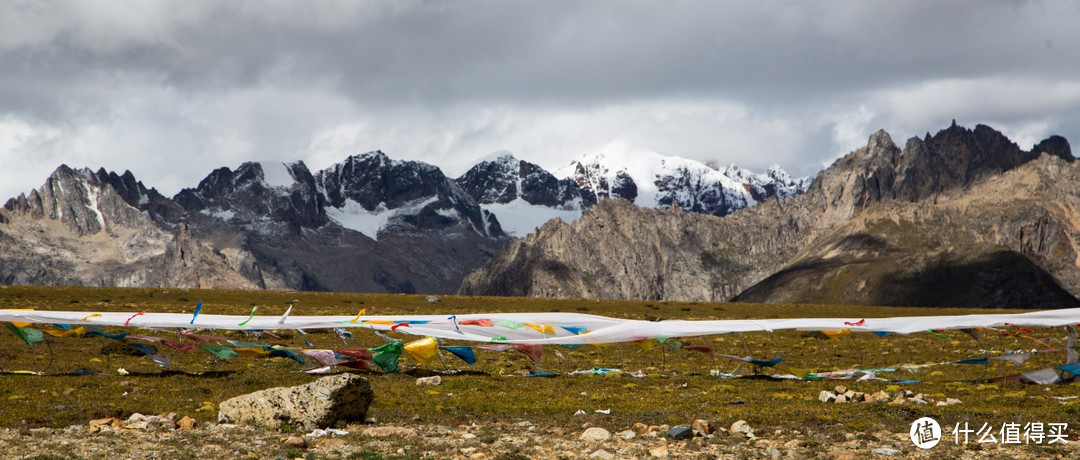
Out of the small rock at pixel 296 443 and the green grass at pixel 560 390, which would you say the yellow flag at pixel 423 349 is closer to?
the green grass at pixel 560 390

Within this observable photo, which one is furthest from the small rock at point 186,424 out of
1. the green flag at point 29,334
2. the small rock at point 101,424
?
the green flag at point 29,334

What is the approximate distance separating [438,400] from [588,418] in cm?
512

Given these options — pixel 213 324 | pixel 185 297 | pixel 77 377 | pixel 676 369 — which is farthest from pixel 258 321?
pixel 185 297

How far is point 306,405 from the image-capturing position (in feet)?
59.9

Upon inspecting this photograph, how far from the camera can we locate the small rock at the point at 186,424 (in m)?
18.0

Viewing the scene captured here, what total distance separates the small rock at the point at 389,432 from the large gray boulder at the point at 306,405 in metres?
0.91

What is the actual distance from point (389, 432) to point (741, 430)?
7331 millimetres

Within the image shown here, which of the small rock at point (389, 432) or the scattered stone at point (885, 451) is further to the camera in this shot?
the small rock at point (389, 432)

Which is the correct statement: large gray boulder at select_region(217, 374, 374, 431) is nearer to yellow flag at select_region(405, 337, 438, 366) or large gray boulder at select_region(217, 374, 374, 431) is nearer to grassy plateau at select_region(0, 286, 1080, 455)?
grassy plateau at select_region(0, 286, 1080, 455)

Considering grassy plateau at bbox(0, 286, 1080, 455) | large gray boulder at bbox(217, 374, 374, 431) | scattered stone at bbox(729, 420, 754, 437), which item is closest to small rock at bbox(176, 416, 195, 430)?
large gray boulder at bbox(217, 374, 374, 431)

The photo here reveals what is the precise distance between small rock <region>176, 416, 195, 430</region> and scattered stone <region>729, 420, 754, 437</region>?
37.5 ft

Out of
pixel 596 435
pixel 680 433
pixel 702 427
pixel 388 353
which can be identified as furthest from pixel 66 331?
pixel 702 427

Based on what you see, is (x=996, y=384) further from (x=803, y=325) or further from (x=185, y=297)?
(x=185, y=297)

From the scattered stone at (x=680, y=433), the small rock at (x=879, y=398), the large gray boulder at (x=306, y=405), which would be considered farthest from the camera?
the small rock at (x=879, y=398)
